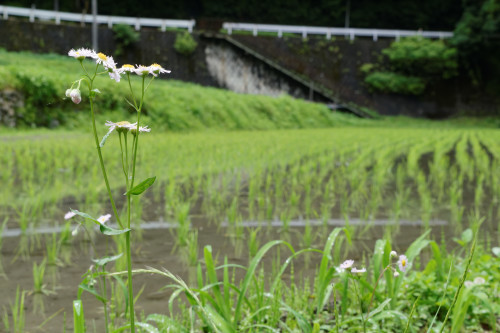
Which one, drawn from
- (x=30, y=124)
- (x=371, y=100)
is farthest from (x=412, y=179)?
(x=371, y=100)

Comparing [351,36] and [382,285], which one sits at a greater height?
[351,36]

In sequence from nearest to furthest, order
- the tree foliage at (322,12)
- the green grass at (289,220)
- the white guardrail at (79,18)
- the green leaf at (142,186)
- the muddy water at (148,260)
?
the green leaf at (142,186) < the green grass at (289,220) < the muddy water at (148,260) < the white guardrail at (79,18) < the tree foliage at (322,12)

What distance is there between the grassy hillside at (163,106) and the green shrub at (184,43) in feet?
18.1

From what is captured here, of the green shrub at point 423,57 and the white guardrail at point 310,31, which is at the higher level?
the white guardrail at point 310,31

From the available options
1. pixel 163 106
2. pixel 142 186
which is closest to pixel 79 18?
pixel 163 106

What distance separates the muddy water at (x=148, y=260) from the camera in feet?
5.65

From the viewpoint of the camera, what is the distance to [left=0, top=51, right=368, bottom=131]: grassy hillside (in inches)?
402

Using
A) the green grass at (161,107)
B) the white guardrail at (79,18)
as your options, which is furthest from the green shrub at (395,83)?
the white guardrail at (79,18)

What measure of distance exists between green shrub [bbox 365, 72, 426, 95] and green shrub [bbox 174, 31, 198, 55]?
28.0 ft

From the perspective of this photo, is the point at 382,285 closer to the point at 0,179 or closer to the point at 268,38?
the point at 0,179

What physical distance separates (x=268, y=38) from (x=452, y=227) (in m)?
21.3

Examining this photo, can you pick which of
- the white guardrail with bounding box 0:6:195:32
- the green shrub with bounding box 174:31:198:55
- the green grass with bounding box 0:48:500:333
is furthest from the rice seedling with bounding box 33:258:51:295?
the green shrub with bounding box 174:31:198:55

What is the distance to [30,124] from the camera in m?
10.1

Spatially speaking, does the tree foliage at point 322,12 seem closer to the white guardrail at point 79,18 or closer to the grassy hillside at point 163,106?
the white guardrail at point 79,18
